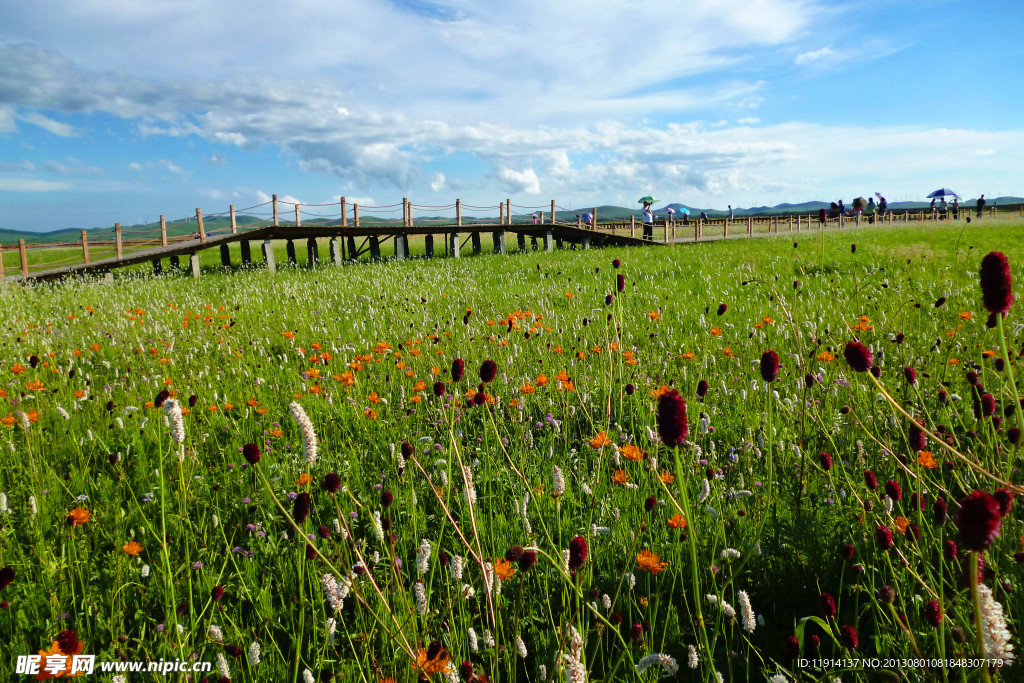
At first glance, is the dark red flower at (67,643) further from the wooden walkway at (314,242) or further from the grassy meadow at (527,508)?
the wooden walkway at (314,242)

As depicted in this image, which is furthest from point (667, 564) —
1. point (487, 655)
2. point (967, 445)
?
point (967, 445)

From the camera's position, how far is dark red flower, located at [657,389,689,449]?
1124mm

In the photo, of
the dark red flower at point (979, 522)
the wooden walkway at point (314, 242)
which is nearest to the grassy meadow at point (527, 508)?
the dark red flower at point (979, 522)

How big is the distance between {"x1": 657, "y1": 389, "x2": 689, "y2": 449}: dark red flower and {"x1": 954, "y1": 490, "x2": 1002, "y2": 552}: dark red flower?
0.43m

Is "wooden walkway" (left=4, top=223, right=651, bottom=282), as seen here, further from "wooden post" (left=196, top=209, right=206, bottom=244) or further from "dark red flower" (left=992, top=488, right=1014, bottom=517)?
"dark red flower" (left=992, top=488, right=1014, bottom=517)

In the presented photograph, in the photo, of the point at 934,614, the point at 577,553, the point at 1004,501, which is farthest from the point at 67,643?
the point at 1004,501

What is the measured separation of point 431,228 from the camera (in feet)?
82.2

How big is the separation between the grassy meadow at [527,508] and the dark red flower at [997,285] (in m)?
0.28

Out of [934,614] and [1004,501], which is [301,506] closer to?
[934,614]

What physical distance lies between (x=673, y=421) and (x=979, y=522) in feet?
1.56

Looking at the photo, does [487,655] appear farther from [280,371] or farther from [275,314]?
[275,314]

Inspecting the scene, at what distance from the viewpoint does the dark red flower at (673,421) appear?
1.12 m

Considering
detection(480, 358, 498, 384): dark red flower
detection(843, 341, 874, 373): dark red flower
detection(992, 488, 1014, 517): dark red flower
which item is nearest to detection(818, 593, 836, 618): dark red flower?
detection(992, 488, 1014, 517): dark red flower

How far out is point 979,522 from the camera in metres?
0.83
